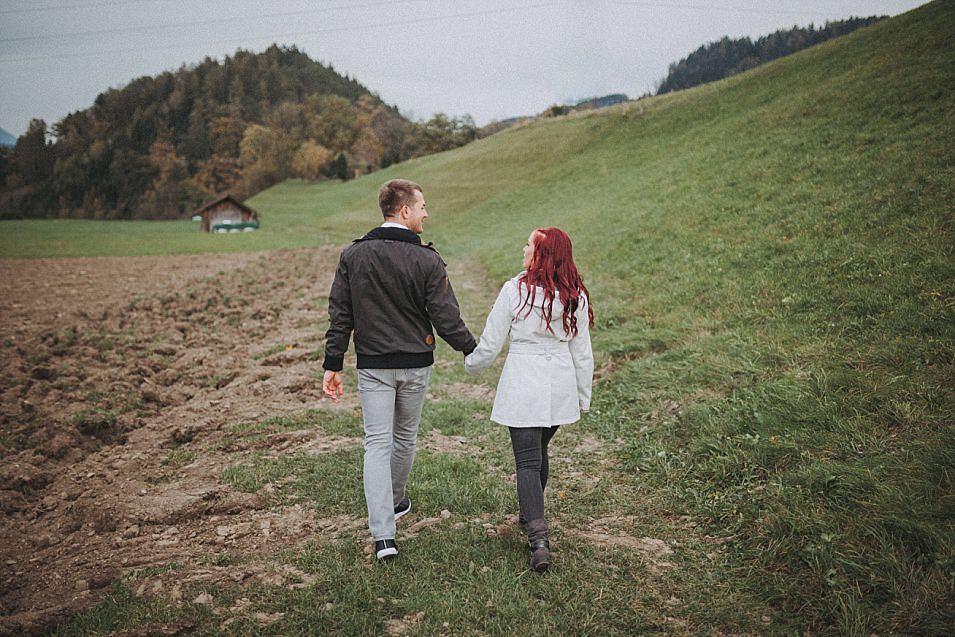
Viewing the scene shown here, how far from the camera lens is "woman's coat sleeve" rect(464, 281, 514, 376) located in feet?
12.2

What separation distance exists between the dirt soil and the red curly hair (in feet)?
7.81

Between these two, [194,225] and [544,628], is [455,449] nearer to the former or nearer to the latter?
[544,628]

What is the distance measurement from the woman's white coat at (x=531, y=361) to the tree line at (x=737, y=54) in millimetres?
101350

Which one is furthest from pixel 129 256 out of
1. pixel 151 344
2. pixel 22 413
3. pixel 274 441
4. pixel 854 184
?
pixel 854 184

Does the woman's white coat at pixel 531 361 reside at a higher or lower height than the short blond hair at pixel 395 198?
lower

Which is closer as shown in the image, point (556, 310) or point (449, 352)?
point (556, 310)

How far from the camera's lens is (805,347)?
6.09 metres

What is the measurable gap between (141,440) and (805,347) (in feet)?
25.3

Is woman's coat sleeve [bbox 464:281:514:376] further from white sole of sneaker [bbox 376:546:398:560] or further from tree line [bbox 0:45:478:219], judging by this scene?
tree line [bbox 0:45:478:219]

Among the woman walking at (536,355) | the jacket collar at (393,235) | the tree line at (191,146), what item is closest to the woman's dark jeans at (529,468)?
the woman walking at (536,355)

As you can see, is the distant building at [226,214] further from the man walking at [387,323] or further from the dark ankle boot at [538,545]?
the dark ankle boot at [538,545]

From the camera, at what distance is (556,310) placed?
370 centimetres

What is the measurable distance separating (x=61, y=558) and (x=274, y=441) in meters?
2.25

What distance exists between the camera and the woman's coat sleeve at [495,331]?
3727 mm
